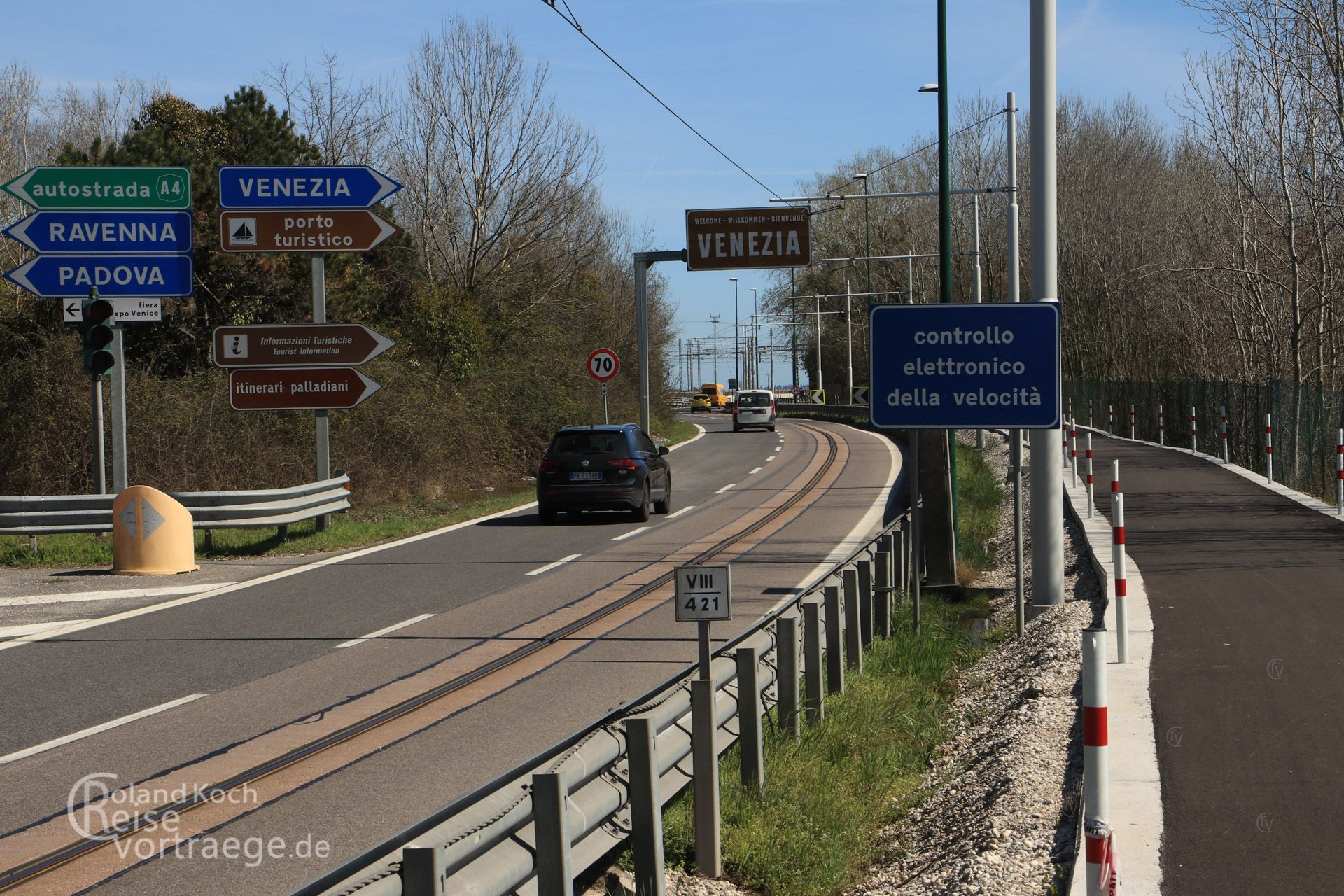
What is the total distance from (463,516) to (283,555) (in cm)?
552

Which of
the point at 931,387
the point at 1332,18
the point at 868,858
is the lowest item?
the point at 868,858

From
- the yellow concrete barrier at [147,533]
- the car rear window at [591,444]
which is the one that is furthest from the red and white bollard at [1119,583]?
the car rear window at [591,444]

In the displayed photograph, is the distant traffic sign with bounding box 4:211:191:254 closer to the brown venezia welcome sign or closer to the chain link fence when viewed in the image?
the brown venezia welcome sign

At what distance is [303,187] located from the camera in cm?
1925

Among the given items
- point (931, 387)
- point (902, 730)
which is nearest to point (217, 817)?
point (902, 730)

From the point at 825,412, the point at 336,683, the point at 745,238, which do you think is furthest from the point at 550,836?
the point at 825,412

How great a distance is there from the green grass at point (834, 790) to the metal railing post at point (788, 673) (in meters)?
0.10

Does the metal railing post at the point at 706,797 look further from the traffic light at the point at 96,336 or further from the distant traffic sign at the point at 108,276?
the distant traffic sign at the point at 108,276

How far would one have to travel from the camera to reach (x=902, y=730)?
846 centimetres

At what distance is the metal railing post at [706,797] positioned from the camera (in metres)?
5.66

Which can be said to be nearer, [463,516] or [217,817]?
[217,817]

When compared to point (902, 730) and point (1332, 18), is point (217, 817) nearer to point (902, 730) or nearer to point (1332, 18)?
point (902, 730)

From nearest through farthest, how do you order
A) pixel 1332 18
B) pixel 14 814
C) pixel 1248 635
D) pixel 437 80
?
1. pixel 14 814
2. pixel 1248 635
3. pixel 1332 18
4. pixel 437 80

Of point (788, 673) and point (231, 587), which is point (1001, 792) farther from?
point (231, 587)
